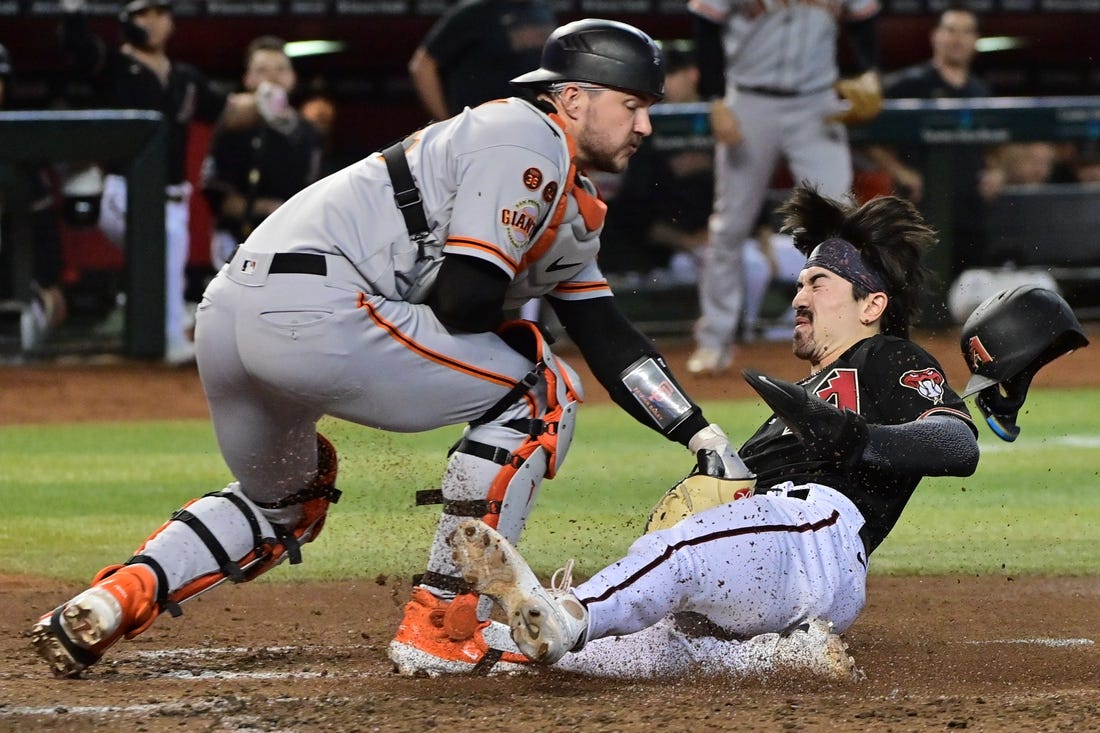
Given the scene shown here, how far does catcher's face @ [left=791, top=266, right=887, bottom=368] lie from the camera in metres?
4.11

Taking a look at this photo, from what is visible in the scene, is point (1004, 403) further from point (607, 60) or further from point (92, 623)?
point (92, 623)

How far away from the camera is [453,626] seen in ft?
12.2

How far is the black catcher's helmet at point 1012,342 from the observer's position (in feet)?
13.6

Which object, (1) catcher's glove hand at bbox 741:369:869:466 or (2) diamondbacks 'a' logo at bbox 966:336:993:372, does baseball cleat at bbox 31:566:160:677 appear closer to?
(1) catcher's glove hand at bbox 741:369:869:466

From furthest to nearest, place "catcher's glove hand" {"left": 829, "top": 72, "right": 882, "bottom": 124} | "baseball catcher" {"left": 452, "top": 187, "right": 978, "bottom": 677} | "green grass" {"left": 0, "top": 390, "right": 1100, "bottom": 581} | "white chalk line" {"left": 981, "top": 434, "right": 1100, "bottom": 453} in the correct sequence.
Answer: "catcher's glove hand" {"left": 829, "top": 72, "right": 882, "bottom": 124}, "white chalk line" {"left": 981, "top": 434, "right": 1100, "bottom": 453}, "green grass" {"left": 0, "top": 390, "right": 1100, "bottom": 581}, "baseball catcher" {"left": 452, "top": 187, "right": 978, "bottom": 677}

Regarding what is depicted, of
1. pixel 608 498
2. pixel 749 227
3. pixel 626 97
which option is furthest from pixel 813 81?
pixel 626 97

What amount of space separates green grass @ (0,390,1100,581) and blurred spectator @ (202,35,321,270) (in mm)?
2795

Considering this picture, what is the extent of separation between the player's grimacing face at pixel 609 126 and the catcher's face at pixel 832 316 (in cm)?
60

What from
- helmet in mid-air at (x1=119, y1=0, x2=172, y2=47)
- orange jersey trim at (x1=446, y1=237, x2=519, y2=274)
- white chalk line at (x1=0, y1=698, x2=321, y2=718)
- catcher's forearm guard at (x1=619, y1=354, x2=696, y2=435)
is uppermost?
orange jersey trim at (x1=446, y1=237, x2=519, y2=274)

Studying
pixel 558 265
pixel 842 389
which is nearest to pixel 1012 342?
pixel 842 389

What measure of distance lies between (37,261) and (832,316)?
6857mm

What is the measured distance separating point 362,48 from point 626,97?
10.6 metres

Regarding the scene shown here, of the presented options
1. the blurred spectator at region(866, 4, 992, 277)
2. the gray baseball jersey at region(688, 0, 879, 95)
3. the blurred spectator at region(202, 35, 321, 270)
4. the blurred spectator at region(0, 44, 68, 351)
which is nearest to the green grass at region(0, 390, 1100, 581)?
the blurred spectator at region(0, 44, 68, 351)

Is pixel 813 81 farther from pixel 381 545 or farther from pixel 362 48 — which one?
pixel 362 48
